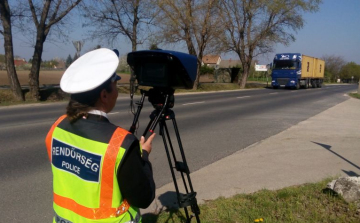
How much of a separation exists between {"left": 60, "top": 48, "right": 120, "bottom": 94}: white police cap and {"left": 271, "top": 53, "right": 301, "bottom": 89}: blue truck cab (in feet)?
115

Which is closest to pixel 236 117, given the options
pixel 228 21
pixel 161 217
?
pixel 161 217

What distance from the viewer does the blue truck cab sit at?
113ft

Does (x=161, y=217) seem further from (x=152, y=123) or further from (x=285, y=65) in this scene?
(x=285, y=65)

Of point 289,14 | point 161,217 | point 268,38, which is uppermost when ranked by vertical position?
point 289,14

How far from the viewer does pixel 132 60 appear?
2.61 meters

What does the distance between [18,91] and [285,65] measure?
2569 cm

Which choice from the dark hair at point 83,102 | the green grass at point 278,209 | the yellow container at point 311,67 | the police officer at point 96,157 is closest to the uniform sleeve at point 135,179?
the police officer at point 96,157

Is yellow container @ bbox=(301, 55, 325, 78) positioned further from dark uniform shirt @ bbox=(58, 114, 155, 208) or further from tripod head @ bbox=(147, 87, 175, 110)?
dark uniform shirt @ bbox=(58, 114, 155, 208)

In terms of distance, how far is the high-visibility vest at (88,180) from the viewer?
5.36 feet

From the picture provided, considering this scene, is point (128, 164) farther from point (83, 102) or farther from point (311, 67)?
point (311, 67)

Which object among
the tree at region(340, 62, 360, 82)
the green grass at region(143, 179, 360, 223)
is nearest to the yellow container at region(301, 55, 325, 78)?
the green grass at region(143, 179, 360, 223)

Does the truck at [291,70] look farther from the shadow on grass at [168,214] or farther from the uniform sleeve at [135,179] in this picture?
the uniform sleeve at [135,179]

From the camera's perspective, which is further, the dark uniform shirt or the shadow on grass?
the shadow on grass

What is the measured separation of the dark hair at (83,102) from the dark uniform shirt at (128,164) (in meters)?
0.03
